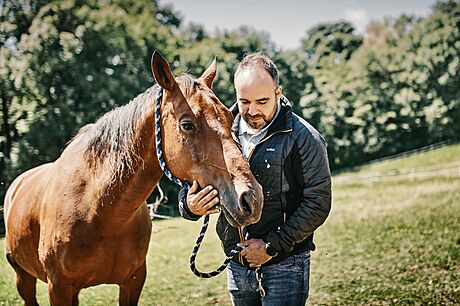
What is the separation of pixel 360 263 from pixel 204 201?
6.36 m

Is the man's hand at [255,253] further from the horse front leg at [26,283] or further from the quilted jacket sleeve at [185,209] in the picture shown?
the horse front leg at [26,283]

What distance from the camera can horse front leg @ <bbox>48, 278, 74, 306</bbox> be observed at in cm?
332

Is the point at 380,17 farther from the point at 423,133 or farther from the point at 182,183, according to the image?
the point at 182,183

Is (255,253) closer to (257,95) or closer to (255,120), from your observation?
(255,120)

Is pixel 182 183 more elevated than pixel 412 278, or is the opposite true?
pixel 182 183

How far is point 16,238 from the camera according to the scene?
13.6 ft

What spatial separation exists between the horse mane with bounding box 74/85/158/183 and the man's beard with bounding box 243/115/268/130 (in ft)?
2.27

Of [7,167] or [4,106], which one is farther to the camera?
[4,106]

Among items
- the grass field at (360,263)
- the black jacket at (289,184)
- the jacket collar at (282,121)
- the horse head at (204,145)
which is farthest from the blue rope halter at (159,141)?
the grass field at (360,263)

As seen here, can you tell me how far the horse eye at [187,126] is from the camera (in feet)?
8.14

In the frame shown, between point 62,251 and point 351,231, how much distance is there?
9283 mm

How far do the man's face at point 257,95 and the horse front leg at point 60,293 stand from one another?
189cm

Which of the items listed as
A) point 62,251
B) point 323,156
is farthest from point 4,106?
point 323,156

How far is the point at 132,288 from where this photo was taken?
3.71 metres
